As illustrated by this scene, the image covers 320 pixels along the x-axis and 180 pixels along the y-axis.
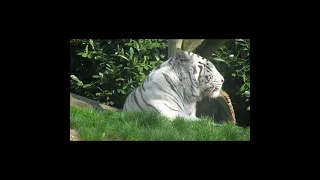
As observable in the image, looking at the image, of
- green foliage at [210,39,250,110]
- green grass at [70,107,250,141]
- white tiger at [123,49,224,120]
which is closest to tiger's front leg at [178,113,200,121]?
white tiger at [123,49,224,120]

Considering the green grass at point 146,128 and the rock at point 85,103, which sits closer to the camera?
the green grass at point 146,128

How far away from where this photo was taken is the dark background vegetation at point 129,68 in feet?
17.2

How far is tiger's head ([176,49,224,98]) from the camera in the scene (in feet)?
16.2

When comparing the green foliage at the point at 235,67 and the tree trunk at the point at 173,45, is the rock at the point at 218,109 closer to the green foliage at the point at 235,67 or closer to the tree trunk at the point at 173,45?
the green foliage at the point at 235,67

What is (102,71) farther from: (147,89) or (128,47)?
(147,89)

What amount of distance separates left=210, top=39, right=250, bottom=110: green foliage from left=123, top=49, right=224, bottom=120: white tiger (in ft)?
1.19

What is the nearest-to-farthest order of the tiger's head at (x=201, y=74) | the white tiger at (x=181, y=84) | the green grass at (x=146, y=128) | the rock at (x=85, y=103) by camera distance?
1. the green grass at (x=146, y=128)
2. the white tiger at (x=181, y=84)
3. the tiger's head at (x=201, y=74)
4. the rock at (x=85, y=103)

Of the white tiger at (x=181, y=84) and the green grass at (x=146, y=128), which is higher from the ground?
the white tiger at (x=181, y=84)

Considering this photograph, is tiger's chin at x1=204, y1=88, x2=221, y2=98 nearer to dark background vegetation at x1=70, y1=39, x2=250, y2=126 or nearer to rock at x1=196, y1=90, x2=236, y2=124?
rock at x1=196, y1=90, x2=236, y2=124

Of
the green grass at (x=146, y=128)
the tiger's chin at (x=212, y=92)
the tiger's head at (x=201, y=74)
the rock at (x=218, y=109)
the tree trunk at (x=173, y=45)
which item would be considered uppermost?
the tree trunk at (x=173, y=45)

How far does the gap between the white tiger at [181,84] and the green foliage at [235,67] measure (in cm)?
36

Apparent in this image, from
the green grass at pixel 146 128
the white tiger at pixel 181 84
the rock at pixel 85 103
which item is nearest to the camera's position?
the green grass at pixel 146 128

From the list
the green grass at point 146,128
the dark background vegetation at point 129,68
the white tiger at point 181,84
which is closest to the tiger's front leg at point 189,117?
the white tiger at point 181,84

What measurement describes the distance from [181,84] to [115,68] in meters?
0.89
